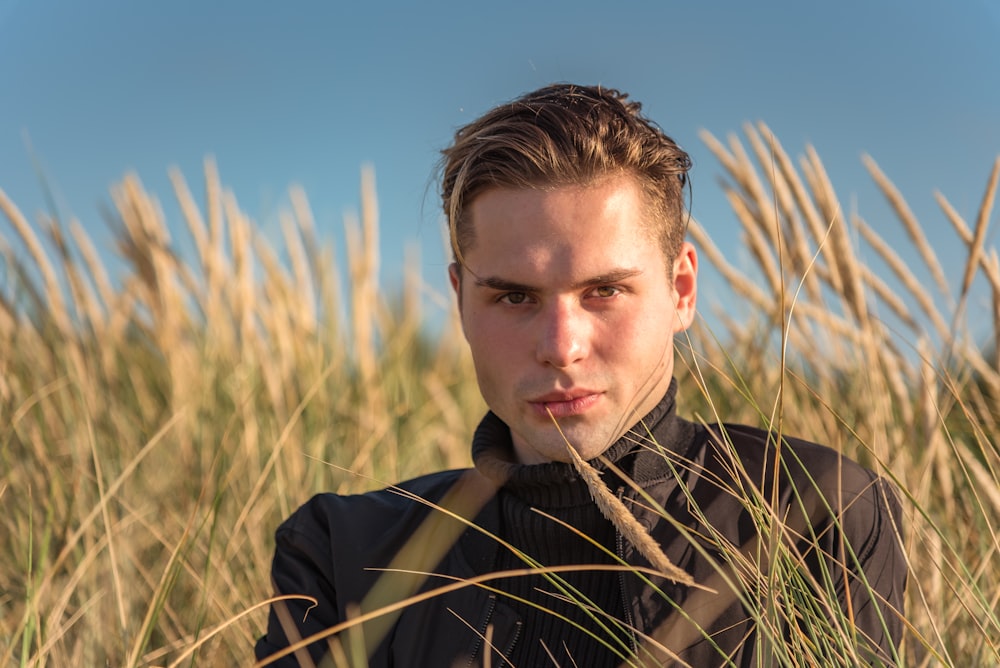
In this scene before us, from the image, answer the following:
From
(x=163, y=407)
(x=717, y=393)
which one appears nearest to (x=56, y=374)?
(x=163, y=407)

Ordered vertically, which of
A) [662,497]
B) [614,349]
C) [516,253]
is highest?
[516,253]

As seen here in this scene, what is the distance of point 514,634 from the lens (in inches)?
61.1

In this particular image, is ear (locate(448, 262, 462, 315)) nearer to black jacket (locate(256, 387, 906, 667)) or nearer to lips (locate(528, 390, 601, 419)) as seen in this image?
black jacket (locate(256, 387, 906, 667))

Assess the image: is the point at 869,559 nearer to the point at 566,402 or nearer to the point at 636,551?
the point at 636,551

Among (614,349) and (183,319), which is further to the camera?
(183,319)

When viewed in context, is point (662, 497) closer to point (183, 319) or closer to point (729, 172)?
point (729, 172)

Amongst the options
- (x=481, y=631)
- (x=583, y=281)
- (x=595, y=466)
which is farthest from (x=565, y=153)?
(x=481, y=631)

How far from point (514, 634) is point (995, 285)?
96 cm

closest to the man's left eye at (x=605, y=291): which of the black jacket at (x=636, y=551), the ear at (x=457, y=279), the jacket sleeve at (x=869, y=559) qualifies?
the black jacket at (x=636, y=551)

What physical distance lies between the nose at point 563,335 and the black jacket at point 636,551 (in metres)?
0.16

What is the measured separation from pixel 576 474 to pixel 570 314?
0.24m

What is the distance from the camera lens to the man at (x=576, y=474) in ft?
4.91

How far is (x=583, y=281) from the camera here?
1511mm

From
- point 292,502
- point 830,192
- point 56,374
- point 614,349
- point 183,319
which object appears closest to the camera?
point 614,349
